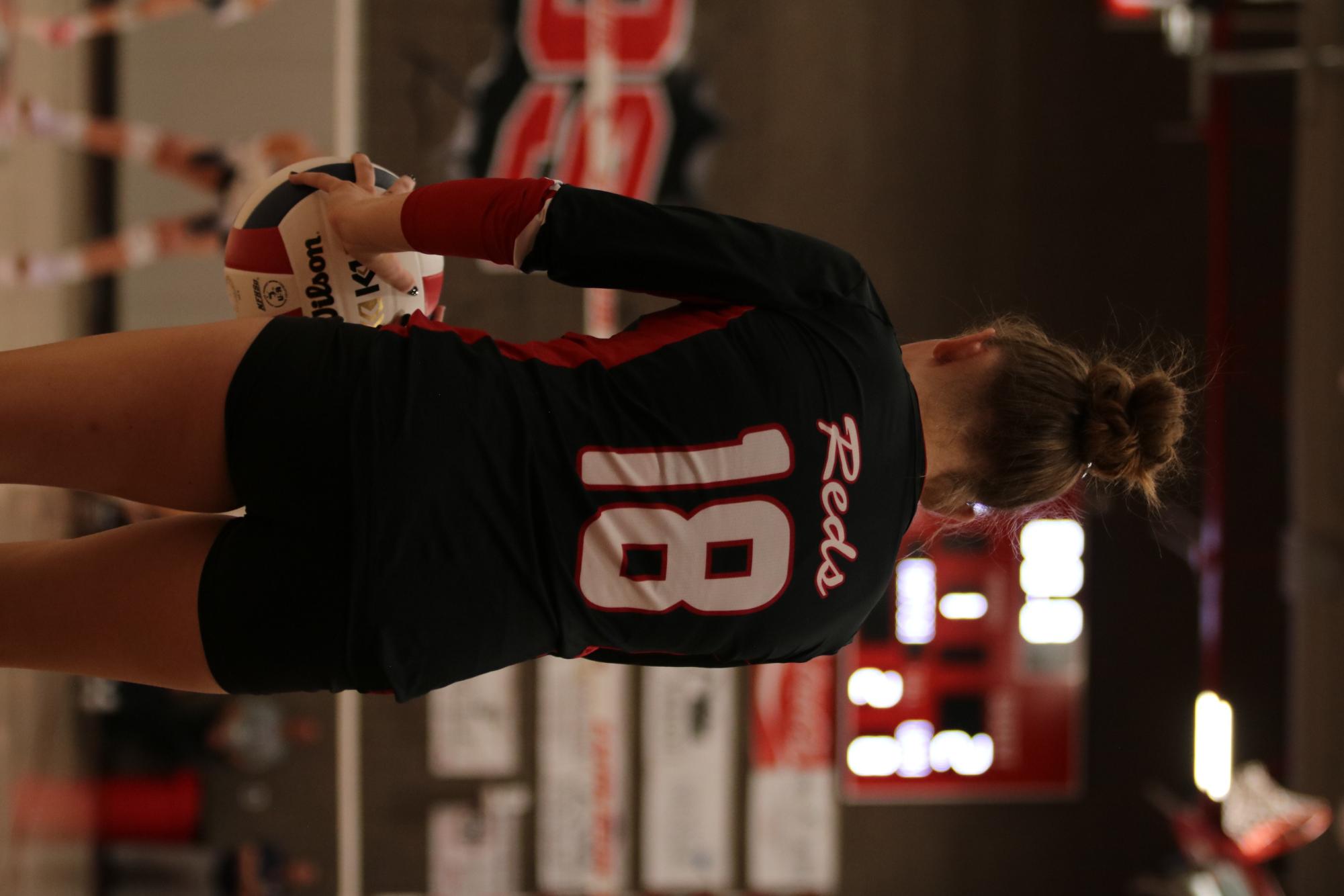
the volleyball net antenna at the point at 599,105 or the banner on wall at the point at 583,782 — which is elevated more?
the volleyball net antenna at the point at 599,105

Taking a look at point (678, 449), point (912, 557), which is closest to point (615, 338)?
point (678, 449)

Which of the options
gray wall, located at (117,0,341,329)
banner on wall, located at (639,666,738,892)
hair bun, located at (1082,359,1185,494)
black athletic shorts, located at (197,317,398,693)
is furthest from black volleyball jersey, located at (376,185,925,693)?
gray wall, located at (117,0,341,329)

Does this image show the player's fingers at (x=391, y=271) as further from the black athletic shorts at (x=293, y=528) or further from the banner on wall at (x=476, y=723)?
the banner on wall at (x=476, y=723)

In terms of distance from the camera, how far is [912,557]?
4.73 metres

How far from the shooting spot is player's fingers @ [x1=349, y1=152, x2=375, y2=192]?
1829 mm

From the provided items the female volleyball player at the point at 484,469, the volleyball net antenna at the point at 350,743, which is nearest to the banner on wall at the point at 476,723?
the volleyball net antenna at the point at 350,743

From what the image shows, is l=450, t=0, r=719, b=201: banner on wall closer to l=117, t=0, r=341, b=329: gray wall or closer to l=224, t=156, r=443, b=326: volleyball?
l=117, t=0, r=341, b=329: gray wall

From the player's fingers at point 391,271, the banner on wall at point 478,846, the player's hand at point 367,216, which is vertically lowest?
the banner on wall at point 478,846

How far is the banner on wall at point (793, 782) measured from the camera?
5.00 metres

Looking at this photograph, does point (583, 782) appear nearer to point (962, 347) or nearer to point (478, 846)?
point (478, 846)

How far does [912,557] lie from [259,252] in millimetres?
3426

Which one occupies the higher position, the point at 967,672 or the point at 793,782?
the point at 967,672

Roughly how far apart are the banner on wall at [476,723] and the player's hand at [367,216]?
11.4 feet

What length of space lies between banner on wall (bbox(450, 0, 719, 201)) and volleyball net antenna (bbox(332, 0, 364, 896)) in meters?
0.50
